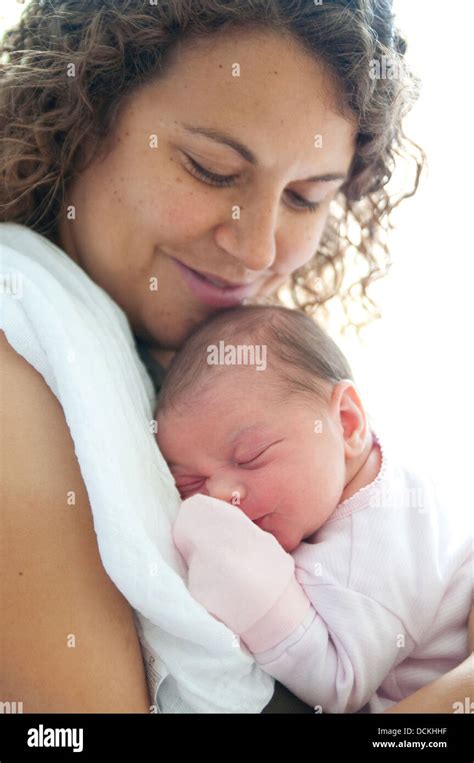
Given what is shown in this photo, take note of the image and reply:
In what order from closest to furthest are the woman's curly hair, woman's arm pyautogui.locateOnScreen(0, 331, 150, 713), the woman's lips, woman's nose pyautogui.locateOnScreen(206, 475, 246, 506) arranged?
woman's arm pyautogui.locateOnScreen(0, 331, 150, 713), woman's nose pyautogui.locateOnScreen(206, 475, 246, 506), the woman's curly hair, the woman's lips

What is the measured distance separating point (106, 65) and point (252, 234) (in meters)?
0.35

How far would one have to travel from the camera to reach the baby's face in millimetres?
1173

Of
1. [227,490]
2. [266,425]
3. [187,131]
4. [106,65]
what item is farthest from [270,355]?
[106,65]

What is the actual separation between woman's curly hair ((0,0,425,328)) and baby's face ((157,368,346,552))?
460 mm

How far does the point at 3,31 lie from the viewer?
1.43 meters

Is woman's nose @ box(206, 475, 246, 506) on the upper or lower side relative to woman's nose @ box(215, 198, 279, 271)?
lower

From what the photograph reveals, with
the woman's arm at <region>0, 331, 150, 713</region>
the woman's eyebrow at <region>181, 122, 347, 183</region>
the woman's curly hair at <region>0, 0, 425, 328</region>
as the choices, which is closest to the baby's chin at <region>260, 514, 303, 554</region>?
the woman's arm at <region>0, 331, 150, 713</region>

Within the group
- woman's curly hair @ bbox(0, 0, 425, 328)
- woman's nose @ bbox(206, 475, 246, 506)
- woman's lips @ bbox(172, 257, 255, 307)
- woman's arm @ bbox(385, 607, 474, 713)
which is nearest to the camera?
woman's arm @ bbox(385, 607, 474, 713)

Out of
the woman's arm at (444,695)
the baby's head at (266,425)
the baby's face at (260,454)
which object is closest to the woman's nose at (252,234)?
the baby's head at (266,425)

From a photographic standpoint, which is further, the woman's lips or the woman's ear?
the woman's lips

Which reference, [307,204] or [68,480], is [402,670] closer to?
[68,480]

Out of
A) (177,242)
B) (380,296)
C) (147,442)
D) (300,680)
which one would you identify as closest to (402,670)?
(300,680)

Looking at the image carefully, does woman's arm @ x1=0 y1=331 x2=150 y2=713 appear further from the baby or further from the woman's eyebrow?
the woman's eyebrow

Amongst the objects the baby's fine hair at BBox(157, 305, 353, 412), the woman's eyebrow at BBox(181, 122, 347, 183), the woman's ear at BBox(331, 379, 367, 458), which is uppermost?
the woman's eyebrow at BBox(181, 122, 347, 183)
